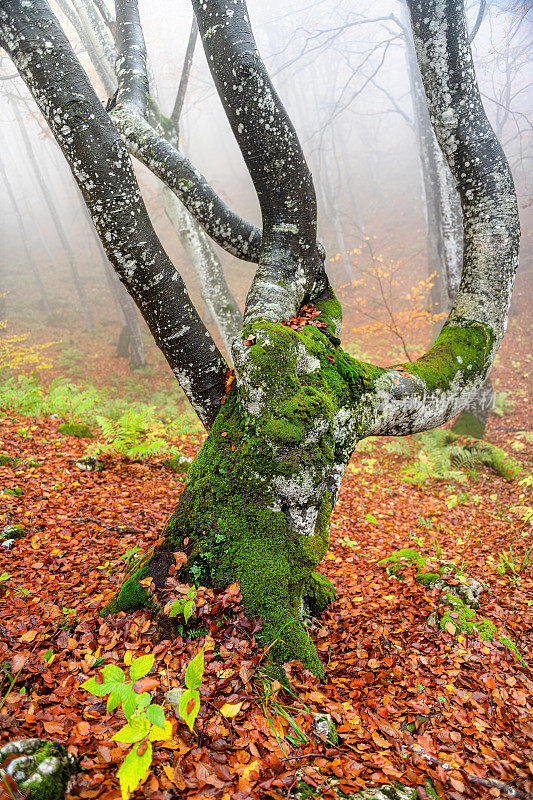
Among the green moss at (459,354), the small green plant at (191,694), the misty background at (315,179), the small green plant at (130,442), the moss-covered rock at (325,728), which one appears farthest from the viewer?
the misty background at (315,179)

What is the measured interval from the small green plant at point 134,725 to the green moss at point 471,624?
2.20m

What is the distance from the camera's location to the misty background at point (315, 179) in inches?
668

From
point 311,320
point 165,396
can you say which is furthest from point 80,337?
point 311,320

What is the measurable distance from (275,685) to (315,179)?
25.7 metres

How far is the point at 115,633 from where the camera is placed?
94.3 inches

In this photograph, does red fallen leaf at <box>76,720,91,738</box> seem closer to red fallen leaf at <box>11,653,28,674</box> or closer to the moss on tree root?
red fallen leaf at <box>11,653,28,674</box>

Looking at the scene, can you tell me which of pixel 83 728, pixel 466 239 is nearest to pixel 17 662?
pixel 83 728

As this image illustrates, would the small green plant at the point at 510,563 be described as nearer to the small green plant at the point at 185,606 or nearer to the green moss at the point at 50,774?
the small green plant at the point at 185,606

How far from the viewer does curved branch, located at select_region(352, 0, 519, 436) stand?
135 inches

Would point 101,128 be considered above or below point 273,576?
above

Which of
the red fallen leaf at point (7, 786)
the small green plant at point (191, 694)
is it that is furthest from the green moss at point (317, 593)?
the red fallen leaf at point (7, 786)

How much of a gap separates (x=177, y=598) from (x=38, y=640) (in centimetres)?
80

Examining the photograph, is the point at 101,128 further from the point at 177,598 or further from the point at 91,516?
the point at 91,516

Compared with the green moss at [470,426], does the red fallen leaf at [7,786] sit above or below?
below
